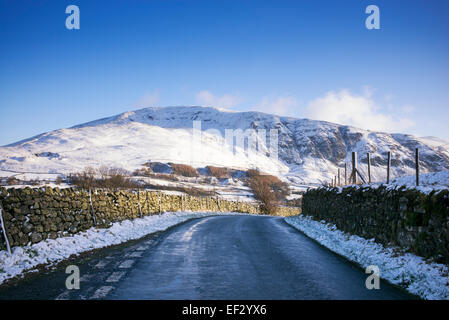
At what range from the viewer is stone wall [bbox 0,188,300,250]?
9.43 metres

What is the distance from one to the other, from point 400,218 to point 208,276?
563 centimetres

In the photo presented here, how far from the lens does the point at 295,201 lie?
100m

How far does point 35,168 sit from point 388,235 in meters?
123

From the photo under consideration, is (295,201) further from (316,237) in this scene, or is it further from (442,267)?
(442,267)

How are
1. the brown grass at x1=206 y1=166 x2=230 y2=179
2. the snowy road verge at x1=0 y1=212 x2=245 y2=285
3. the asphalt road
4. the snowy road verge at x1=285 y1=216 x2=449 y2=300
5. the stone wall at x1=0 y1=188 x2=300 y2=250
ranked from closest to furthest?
the asphalt road → the snowy road verge at x1=285 y1=216 x2=449 y2=300 → the snowy road verge at x1=0 y1=212 x2=245 y2=285 → the stone wall at x1=0 y1=188 x2=300 y2=250 → the brown grass at x1=206 y1=166 x2=230 y2=179

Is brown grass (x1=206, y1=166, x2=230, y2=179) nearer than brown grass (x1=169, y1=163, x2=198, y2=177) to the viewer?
No

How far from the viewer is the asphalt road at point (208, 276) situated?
18.9 ft

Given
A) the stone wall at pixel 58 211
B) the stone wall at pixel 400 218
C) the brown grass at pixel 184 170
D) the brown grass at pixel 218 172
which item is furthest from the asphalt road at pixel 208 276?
the brown grass at pixel 218 172

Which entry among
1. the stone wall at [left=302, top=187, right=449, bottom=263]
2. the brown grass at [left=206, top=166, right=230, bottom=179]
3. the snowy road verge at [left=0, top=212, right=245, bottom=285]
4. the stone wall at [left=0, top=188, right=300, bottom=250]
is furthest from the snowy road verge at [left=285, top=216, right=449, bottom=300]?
the brown grass at [left=206, top=166, right=230, bottom=179]

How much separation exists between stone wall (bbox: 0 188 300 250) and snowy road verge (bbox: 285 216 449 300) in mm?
9370

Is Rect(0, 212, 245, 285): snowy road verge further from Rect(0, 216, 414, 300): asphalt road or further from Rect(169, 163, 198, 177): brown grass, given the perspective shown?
Rect(169, 163, 198, 177): brown grass

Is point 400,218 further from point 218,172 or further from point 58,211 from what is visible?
point 218,172

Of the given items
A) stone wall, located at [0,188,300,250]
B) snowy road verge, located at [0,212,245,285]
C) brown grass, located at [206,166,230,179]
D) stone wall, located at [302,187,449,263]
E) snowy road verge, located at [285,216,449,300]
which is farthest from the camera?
brown grass, located at [206,166,230,179]
